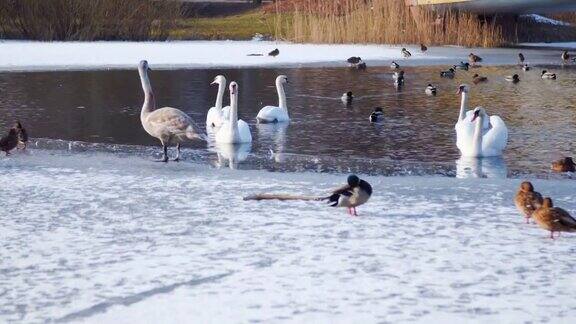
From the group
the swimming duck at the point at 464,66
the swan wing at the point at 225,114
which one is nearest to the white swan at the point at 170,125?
the swan wing at the point at 225,114

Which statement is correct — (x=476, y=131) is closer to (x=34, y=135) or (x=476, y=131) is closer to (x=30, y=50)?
(x=34, y=135)

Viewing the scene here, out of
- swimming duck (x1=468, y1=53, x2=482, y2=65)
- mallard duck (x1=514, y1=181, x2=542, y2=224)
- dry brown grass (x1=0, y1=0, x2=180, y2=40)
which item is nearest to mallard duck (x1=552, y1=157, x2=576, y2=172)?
mallard duck (x1=514, y1=181, x2=542, y2=224)

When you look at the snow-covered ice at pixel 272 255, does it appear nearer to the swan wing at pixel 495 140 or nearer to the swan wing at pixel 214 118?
the swan wing at pixel 495 140

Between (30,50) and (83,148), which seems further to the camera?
(30,50)

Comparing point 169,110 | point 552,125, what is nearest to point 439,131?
point 552,125

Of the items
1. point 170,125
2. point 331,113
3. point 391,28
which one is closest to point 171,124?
point 170,125

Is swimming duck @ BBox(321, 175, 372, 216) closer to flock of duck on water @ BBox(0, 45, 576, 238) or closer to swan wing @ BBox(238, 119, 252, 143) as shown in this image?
flock of duck on water @ BBox(0, 45, 576, 238)

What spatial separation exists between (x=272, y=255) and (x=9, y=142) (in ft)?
16.1

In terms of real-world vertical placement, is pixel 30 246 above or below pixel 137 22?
below

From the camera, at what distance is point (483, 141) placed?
9945mm

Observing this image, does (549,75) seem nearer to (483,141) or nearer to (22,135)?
(483,141)

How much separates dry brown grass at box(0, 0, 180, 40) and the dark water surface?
11881 mm

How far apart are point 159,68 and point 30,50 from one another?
6.16 metres

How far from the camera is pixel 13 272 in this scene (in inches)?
198
